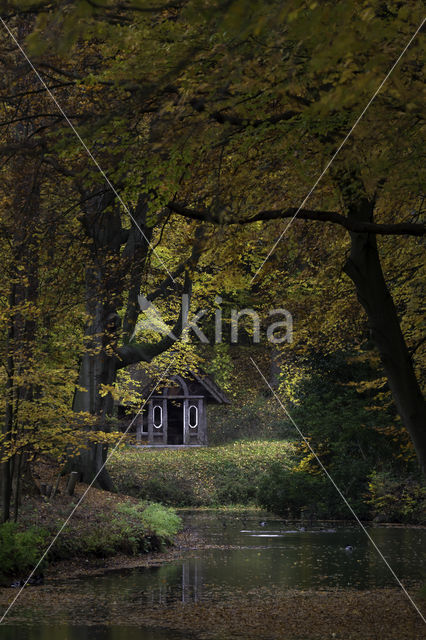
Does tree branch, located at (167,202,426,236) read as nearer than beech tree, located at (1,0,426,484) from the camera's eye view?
No

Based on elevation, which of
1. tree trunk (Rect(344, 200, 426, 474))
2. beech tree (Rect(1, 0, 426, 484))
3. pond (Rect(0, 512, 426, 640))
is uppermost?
beech tree (Rect(1, 0, 426, 484))

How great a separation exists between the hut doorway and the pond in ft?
65.9

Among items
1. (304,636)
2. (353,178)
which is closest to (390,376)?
(353,178)

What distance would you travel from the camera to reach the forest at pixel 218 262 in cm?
819

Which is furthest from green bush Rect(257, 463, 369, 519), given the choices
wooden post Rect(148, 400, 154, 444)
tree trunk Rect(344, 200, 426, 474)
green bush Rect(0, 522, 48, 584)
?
wooden post Rect(148, 400, 154, 444)

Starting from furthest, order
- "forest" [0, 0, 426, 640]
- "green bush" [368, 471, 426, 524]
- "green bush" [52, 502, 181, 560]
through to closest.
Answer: "green bush" [368, 471, 426, 524]
"green bush" [52, 502, 181, 560]
"forest" [0, 0, 426, 640]

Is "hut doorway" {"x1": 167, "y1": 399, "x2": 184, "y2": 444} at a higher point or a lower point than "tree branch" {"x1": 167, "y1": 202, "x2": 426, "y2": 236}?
higher

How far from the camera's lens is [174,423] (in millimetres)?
46062

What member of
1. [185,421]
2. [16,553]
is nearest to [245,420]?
[185,421]

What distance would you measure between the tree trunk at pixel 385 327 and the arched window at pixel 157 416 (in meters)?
34.3

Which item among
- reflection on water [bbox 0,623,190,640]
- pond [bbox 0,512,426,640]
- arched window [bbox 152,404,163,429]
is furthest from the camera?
arched window [bbox 152,404,163,429]

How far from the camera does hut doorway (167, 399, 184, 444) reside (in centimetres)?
4575

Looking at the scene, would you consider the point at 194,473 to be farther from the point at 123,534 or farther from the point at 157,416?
the point at 123,534

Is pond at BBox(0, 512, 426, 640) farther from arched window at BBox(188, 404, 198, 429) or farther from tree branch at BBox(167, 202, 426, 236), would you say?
arched window at BBox(188, 404, 198, 429)
